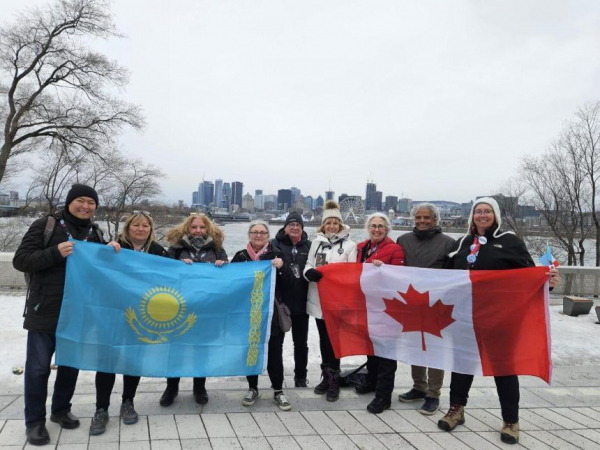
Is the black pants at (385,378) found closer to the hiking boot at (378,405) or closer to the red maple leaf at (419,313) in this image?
the hiking boot at (378,405)

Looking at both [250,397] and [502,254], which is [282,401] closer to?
[250,397]

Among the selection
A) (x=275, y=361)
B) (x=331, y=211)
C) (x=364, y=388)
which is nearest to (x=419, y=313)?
(x=364, y=388)

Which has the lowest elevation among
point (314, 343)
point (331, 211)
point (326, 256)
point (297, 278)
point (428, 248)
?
point (314, 343)

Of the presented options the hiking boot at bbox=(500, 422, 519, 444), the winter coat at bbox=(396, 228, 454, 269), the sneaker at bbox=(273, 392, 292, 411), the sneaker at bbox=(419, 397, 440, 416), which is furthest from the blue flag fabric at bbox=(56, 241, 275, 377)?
the hiking boot at bbox=(500, 422, 519, 444)

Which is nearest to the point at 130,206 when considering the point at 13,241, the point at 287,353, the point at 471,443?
the point at 13,241

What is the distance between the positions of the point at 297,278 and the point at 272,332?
0.63 m

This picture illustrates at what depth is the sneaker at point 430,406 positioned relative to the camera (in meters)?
Result: 3.88

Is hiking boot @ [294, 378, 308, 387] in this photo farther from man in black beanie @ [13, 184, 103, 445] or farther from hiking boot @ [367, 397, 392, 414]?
man in black beanie @ [13, 184, 103, 445]

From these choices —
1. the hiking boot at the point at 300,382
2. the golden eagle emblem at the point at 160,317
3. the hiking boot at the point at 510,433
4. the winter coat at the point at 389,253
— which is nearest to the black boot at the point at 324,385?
the hiking boot at the point at 300,382

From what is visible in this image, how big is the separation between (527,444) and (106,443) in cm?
347

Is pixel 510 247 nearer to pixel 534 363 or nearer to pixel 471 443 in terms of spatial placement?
Answer: pixel 534 363

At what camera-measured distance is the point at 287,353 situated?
6.00 metres

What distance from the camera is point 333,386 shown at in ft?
13.6

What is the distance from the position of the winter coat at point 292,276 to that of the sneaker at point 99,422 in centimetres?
186
